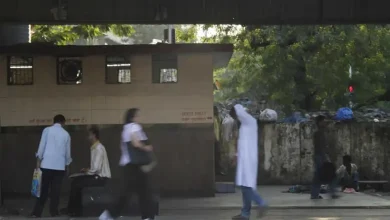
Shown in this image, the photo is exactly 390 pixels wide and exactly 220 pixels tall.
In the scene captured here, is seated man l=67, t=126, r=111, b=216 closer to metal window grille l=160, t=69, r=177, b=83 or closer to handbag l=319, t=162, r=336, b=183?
metal window grille l=160, t=69, r=177, b=83

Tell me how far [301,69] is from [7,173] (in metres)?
10.8

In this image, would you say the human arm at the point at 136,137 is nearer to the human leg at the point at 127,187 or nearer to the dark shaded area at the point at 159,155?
the human leg at the point at 127,187

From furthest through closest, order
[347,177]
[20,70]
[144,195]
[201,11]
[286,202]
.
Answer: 1. [347,177]
2. [20,70]
3. [286,202]
4. [201,11]
5. [144,195]

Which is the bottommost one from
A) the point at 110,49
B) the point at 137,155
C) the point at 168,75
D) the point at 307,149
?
the point at 307,149

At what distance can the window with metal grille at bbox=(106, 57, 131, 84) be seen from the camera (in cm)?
1376

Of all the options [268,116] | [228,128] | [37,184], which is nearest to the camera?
[37,184]

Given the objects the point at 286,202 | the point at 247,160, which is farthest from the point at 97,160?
the point at 286,202

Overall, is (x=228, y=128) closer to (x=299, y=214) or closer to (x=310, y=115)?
(x=310, y=115)

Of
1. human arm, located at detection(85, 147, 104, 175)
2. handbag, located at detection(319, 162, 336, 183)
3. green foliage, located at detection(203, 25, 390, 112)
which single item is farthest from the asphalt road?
green foliage, located at detection(203, 25, 390, 112)

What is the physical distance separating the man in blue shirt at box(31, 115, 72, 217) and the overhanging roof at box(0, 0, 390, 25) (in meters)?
2.62

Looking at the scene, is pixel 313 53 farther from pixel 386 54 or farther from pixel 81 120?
pixel 81 120

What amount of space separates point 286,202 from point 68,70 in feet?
17.4

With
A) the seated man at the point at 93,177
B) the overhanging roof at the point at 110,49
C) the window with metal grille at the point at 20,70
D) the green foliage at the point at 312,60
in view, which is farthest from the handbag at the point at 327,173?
the green foliage at the point at 312,60

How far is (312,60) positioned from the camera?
20.5 metres
